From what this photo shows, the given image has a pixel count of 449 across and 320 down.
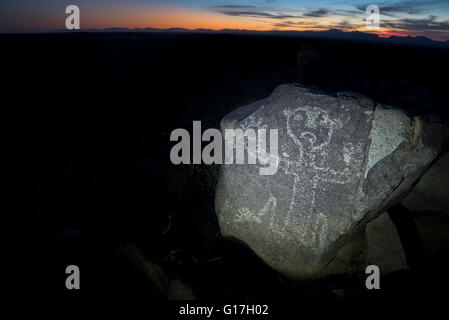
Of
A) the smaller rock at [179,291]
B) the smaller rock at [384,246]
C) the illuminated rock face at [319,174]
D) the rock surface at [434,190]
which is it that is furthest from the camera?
the rock surface at [434,190]

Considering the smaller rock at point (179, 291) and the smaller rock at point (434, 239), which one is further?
the smaller rock at point (434, 239)

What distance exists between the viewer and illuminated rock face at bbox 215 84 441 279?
2129 millimetres

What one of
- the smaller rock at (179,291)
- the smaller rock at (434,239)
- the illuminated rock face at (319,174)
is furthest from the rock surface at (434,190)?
the smaller rock at (179,291)

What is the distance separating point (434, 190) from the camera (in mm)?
2457

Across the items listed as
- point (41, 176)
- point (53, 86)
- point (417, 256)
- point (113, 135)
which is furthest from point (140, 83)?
point (417, 256)

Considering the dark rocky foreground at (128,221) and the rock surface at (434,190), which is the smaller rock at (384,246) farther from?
the rock surface at (434,190)

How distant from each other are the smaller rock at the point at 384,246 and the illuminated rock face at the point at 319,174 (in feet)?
0.67

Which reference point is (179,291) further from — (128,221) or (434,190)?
(434,190)

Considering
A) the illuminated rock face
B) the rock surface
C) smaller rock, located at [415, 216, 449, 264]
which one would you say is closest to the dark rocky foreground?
smaller rock, located at [415, 216, 449, 264]

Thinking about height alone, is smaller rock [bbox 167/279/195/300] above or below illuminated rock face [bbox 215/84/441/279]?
below

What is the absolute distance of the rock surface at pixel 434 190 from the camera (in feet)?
7.98

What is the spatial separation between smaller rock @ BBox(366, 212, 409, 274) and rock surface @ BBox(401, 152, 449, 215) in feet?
1.26

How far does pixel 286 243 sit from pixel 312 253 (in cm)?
25

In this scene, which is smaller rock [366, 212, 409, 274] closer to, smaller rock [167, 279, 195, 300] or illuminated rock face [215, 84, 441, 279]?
illuminated rock face [215, 84, 441, 279]
